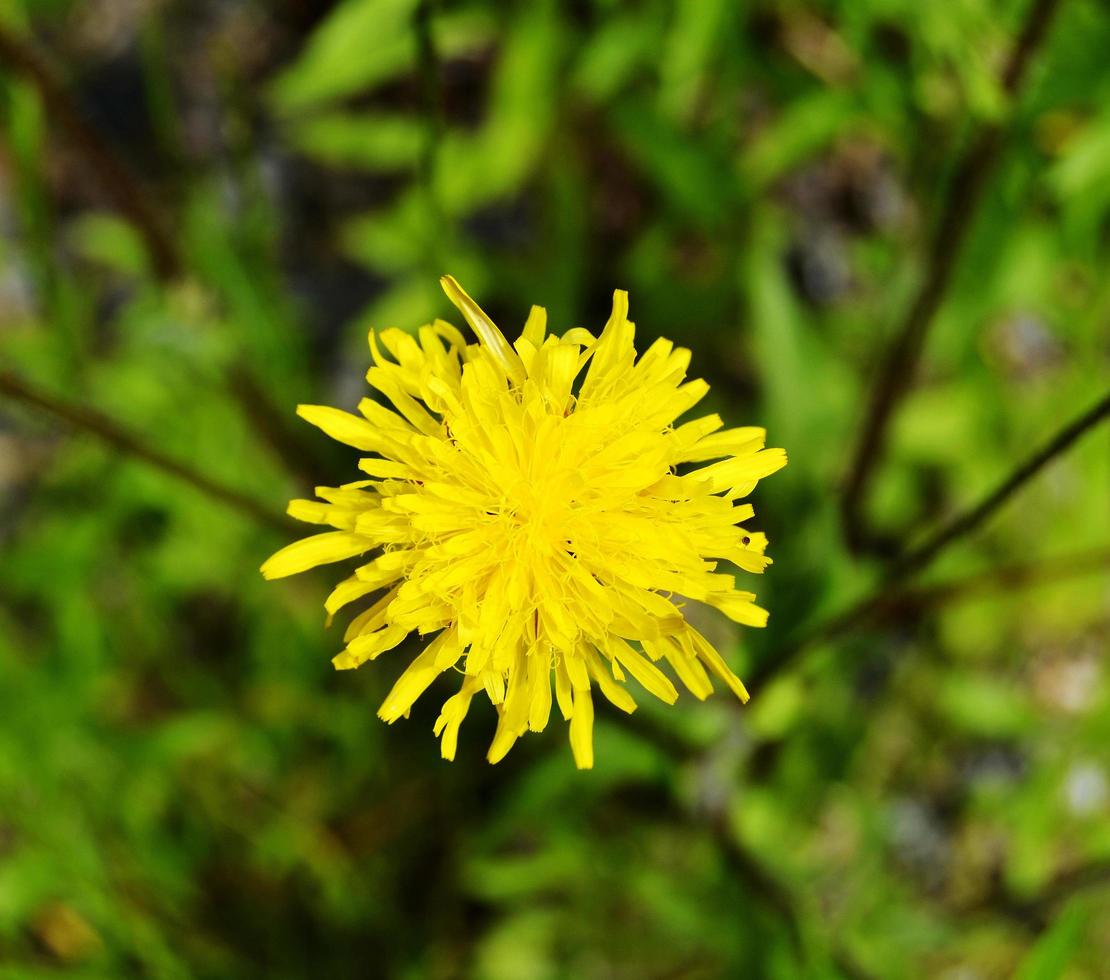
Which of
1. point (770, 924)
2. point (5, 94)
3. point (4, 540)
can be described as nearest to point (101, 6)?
point (4, 540)

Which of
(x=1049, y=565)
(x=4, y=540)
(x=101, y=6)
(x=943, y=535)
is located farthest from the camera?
(x=101, y=6)

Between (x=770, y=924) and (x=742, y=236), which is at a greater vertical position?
(x=742, y=236)

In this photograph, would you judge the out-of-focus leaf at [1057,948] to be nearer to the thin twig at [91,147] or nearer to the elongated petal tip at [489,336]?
the elongated petal tip at [489,336]

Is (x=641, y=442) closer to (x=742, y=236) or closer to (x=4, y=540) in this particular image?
(x=742, y=236)

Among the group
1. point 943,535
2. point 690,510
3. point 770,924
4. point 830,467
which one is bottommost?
point 770,924

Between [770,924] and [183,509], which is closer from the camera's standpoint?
[770,924]

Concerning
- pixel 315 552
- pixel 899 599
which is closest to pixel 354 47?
pixel 315 552

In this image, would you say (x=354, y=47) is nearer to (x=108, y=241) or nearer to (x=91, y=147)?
(x=91, y=147)
